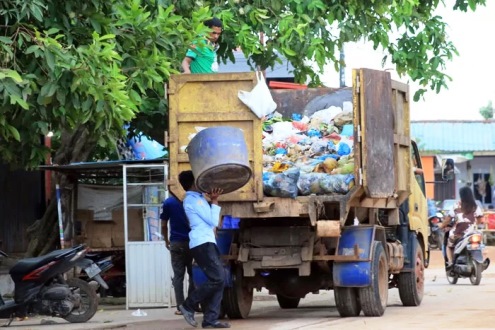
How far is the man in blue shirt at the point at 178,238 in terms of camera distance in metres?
12.7

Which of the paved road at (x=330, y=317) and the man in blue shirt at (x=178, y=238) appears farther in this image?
the man in blue shirt at (x=178, y=238)

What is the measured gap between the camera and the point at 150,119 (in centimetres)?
1571

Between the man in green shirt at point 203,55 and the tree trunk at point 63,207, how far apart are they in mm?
4143

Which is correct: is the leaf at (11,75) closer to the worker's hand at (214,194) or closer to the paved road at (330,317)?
the worker's hand at (214,194)

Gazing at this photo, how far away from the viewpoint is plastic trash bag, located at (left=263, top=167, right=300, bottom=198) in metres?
12.0

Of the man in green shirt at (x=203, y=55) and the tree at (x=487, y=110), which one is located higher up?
the tree at (x=487, y=110)

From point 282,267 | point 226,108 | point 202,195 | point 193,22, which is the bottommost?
point 282,267

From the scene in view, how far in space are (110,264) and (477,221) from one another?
282 inches

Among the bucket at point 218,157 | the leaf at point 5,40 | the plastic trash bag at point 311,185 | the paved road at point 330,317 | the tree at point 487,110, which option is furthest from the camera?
the tree at point 487,110

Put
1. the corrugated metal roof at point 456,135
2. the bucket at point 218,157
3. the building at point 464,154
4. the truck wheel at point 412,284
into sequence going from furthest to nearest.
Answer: the corrugated metal roof at point 456,135 < the building at point 464,154 < the truck wheel at point 412,284 < the bucket at point 218,157

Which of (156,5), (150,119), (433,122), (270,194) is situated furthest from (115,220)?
(433,122)

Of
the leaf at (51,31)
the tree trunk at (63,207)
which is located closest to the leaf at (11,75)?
the leaf at (51,31)

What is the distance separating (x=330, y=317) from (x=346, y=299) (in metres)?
0.80

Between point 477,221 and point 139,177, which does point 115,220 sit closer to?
point 139,177
